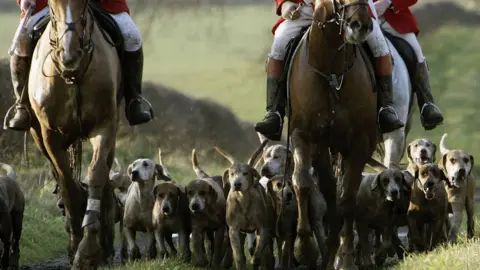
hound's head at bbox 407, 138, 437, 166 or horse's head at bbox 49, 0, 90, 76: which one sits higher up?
horse's head at bbox 49, 0, 90, 76

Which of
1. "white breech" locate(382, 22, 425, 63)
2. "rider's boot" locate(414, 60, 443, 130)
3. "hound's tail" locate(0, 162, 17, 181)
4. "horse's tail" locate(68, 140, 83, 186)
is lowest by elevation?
"hound's tail" locate(0, 162, 17, 181)

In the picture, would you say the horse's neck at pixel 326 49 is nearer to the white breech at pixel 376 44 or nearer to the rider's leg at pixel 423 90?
the white breech at pixel 376 44

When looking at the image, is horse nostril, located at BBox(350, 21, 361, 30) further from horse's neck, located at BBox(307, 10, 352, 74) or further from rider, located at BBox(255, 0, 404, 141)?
rider, located at BBox(255, 0, 404, 141)

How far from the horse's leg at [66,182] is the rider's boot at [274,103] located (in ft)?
6.00

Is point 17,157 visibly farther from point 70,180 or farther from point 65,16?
point 65,16

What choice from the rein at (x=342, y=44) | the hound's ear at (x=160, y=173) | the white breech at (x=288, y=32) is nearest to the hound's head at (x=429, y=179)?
the white breech at (x=288, y=32)

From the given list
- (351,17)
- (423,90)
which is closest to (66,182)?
(351,17)

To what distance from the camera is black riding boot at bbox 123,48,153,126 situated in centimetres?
1270

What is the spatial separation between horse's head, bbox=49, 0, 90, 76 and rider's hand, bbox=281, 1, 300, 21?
188cm

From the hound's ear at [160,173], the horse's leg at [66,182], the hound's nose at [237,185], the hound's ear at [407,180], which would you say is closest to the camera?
the horse's leg at [66,182]

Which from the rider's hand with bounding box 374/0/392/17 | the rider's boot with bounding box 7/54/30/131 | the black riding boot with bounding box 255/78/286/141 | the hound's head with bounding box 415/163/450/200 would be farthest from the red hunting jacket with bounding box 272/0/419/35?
the rider's boot with bounding box 7/54/30/131

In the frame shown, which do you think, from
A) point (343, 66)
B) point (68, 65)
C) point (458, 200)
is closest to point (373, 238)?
point (458, 200)

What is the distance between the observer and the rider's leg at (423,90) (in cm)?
1353

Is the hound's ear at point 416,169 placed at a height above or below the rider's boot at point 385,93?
below
